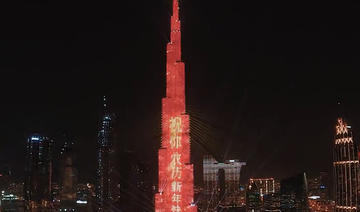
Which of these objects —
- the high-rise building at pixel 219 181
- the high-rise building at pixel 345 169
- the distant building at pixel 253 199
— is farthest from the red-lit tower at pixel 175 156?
the distant building at pixel 253 199

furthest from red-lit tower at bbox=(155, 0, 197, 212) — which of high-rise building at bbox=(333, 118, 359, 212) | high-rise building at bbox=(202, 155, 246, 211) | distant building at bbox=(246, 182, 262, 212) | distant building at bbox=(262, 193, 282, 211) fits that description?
distant building at bbox=(262, 193, 282, 211)

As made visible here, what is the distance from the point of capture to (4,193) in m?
56.6

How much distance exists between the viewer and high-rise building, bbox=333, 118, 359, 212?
4794cm

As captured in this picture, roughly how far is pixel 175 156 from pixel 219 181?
129 feet

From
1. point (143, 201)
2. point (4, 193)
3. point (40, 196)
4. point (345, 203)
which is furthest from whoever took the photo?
point (4, 193)

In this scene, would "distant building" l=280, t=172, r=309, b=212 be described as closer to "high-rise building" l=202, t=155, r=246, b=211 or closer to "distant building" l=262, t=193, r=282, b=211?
"distant building" l=262, t=193, r=282, b=211

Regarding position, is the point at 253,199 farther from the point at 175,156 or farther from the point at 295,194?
the point at 175,156

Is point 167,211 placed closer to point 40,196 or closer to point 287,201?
point 40,196

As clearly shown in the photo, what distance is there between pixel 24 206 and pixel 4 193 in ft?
24.2

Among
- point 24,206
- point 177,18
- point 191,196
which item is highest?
point 177,18

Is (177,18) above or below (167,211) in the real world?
above

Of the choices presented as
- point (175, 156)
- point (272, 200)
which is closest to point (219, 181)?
point (272, 200)

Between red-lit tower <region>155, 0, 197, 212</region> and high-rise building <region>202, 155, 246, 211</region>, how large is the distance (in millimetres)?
34015

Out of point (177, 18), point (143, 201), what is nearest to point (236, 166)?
point (143, 201)
